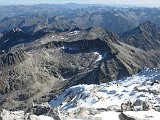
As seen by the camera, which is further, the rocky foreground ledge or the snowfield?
the snowfield

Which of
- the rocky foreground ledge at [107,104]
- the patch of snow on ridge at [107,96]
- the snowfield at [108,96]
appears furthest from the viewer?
the patch of snow on ridge at [107,96]

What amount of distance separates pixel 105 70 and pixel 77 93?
97673 mm

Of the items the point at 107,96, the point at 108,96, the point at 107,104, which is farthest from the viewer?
the point at 107,96

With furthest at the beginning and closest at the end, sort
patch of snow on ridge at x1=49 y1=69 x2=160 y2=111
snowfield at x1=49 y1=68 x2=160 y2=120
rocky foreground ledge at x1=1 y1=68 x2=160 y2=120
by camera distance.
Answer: patch of snow on ridge at x1=49 y1=69 x2=160 y2=111 < snowfield at x1=49 y1=68 x2=160 y2=120 < rocky foreground ledge at x1=1 y1=68 x2=160 y2=120

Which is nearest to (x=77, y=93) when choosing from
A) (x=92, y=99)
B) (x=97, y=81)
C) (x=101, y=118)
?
(x=92, y=99)

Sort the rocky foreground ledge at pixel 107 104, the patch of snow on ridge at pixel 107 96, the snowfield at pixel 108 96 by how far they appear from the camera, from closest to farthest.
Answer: the rocky foreground ledge at pixel 107 104, the snowfield at pixel 108 96, the patch of snow on ridge at pixel 107 96

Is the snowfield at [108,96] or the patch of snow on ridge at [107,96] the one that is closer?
the snowfield at [108,96]

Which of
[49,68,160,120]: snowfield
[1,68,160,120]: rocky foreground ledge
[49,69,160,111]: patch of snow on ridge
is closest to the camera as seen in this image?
[1,68,160,120]: rocky foreground ledge

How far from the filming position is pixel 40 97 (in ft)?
557

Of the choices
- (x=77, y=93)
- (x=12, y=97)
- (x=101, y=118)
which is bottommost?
(x=12, y=97)

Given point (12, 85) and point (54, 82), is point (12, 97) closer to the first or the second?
point (12, 85)

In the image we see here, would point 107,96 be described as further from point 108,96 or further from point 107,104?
point 107,104

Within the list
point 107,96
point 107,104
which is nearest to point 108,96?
point 107,96

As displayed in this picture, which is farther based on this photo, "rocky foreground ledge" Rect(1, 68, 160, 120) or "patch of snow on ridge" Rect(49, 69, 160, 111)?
"patch of snow on ridge" Rect(49, 69, 160, 111)
